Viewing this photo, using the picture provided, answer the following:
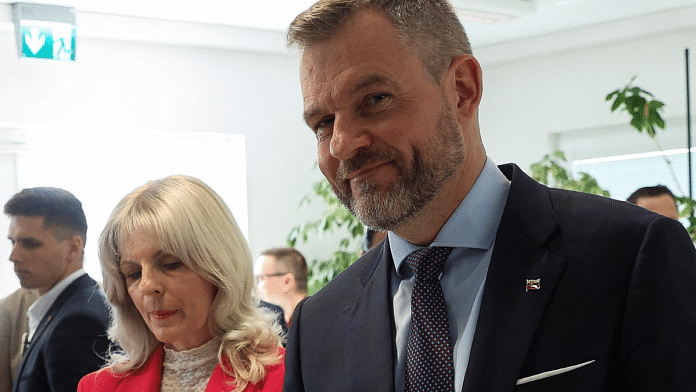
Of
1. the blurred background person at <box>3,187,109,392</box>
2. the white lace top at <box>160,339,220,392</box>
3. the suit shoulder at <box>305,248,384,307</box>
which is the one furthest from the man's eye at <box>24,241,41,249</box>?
the suit shoulder at <box>305,248,384,307</box>

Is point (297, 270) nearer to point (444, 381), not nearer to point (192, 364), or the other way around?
point (192, 364)

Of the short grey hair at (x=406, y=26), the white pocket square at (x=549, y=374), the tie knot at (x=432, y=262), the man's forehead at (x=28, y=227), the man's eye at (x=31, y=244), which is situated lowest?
the white pocket square at (x=549, y=374)

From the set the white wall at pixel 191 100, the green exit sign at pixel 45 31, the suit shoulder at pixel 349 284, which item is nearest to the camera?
the suit shoulder at pixel 349 284

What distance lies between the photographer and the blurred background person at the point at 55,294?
2.64 metres

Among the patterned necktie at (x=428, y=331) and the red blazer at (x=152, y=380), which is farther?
the red blazer at (x=152, y=380)

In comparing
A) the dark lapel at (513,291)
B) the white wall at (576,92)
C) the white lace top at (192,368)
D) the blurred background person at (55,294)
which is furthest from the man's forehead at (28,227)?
the white wall at (576,92)

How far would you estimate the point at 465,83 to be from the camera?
4.29 feet

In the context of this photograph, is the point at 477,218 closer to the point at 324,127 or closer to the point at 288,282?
the point at 324,127

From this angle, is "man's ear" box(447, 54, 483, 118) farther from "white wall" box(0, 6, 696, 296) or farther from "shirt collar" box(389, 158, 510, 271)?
"white wall" box(0, 6, 696, 296)

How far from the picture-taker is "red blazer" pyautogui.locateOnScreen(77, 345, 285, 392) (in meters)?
2.06

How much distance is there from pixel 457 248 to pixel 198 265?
102 centimetres

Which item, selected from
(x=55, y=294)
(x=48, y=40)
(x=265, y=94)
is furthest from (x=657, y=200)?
(x=48, y=40)

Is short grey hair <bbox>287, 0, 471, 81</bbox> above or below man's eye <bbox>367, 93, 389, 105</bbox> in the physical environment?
above

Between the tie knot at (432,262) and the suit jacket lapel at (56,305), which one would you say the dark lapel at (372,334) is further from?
the suit jacket lapel at (56,305)
